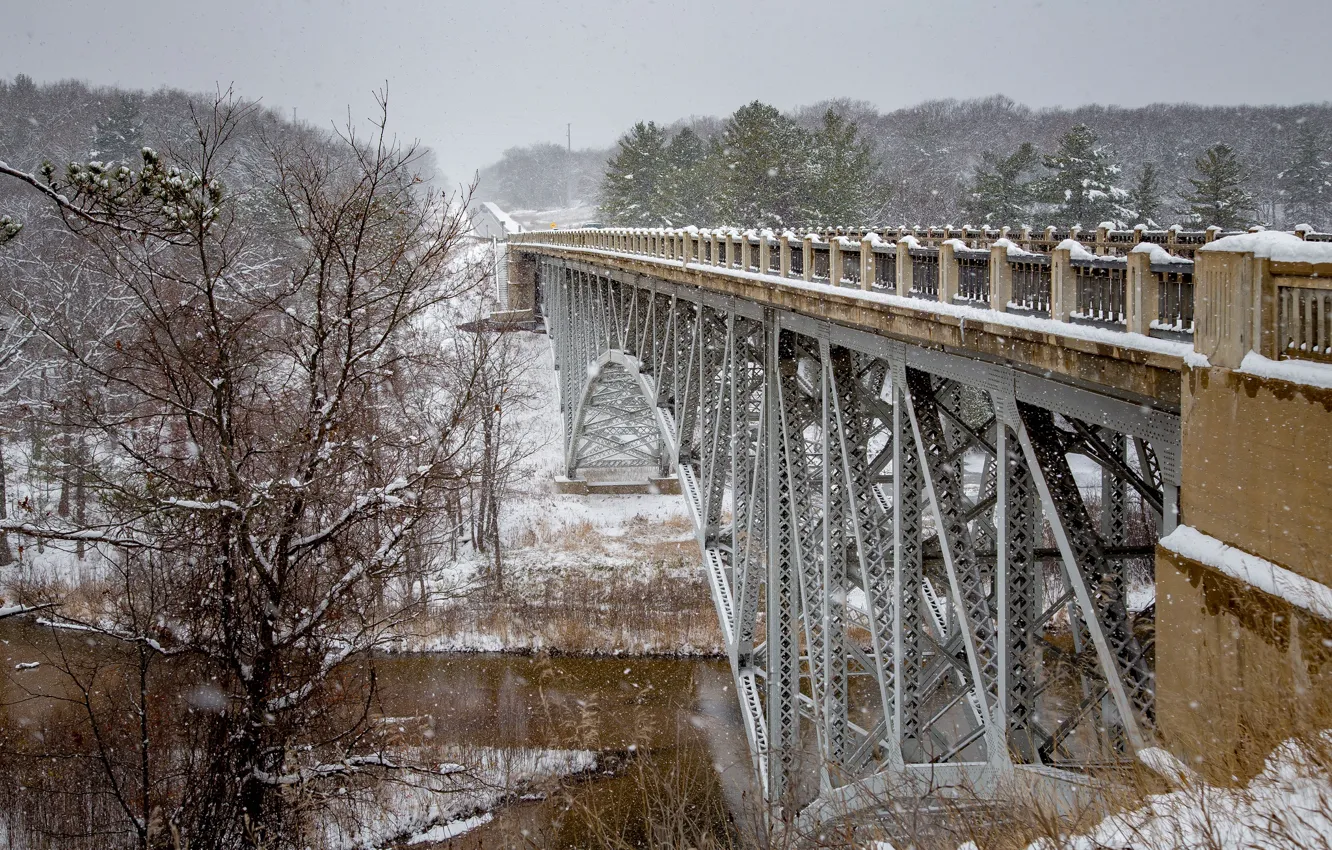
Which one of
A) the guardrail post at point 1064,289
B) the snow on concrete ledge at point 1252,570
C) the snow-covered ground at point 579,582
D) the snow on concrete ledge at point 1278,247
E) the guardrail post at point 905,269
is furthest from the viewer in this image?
the snow-covered ground at point 579,582

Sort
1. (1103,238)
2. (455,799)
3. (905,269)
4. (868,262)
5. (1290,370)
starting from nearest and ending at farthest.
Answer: (1290,370) → (905,269) → (868,262) → (1103,238) → (455,799)

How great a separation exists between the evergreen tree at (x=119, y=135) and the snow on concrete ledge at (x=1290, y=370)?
5301 centimetres

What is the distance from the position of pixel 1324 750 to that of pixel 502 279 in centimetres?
5786

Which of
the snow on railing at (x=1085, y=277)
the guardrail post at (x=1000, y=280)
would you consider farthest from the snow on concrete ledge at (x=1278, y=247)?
the guardrail post at (x=1000, y=280)

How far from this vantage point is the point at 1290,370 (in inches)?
163

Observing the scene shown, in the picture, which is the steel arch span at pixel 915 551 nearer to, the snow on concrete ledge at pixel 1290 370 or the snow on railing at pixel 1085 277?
the snow on railing at pixel 1085 277

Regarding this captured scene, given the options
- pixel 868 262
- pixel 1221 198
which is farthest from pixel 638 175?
pixel 868 262

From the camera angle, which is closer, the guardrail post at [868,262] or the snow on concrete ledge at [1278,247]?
the snow on concrete ledge at [1278,247]

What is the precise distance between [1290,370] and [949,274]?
3.35 m

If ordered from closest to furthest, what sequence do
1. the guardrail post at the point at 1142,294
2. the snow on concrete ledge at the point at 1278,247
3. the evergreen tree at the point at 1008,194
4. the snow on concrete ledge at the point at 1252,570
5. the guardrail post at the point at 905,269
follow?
the snow on concrete ledge at the point at 1252,570 → the snow on concrete ledge at the point at 1278,247 → the guardrail post at the point at 1142,294 → the guardrail post at the point at 905,269 → the evergreen tree at the point at 1008,194

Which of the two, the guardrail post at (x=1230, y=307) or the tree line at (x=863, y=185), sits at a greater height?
the tree line at (x=863, y=185)

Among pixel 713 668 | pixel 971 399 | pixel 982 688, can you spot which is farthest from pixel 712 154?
pixel 982 688

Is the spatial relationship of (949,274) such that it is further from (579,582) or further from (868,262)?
(579,582)

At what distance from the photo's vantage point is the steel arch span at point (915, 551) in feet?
19.6
